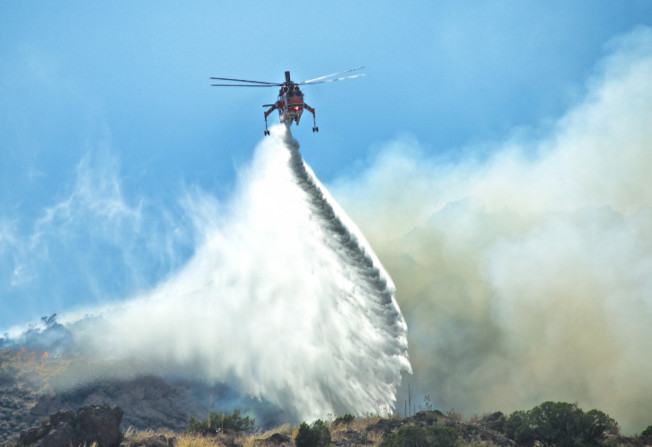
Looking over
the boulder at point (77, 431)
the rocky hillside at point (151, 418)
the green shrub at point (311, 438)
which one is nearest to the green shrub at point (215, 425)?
the rocky hillside at point (151, 418)

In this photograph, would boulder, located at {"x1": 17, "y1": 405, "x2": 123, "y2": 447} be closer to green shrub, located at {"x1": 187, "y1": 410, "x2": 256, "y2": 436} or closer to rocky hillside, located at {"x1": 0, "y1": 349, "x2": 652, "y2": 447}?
rocky hillside, located at {"x1": 0, "y1": 349, "x2": 652, "y2": 447}

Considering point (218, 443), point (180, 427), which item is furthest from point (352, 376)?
point (218, 443)

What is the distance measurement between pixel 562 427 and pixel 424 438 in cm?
1013

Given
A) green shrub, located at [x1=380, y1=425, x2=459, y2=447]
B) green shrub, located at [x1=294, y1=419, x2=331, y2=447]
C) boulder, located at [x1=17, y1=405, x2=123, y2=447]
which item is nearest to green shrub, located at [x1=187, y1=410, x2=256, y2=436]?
green shrub, located at [x1=294, y1=419, x2=331, y2=447]

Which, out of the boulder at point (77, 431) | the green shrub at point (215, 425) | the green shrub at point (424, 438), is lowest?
the green shrub at point (424, 438)

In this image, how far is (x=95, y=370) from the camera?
9144cm

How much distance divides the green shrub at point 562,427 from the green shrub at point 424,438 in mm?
7360

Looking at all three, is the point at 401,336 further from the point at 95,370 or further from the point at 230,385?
the point at 95,370

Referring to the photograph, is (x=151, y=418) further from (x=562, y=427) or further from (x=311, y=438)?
(x=562, y=427)

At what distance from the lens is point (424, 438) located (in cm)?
2825

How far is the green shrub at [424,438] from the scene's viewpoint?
27.9 m

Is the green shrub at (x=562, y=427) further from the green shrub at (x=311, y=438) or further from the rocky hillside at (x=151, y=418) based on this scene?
the green shrub at (x=311, y=438)

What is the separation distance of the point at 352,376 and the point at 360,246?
16.0 metres

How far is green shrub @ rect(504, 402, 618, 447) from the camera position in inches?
1268
